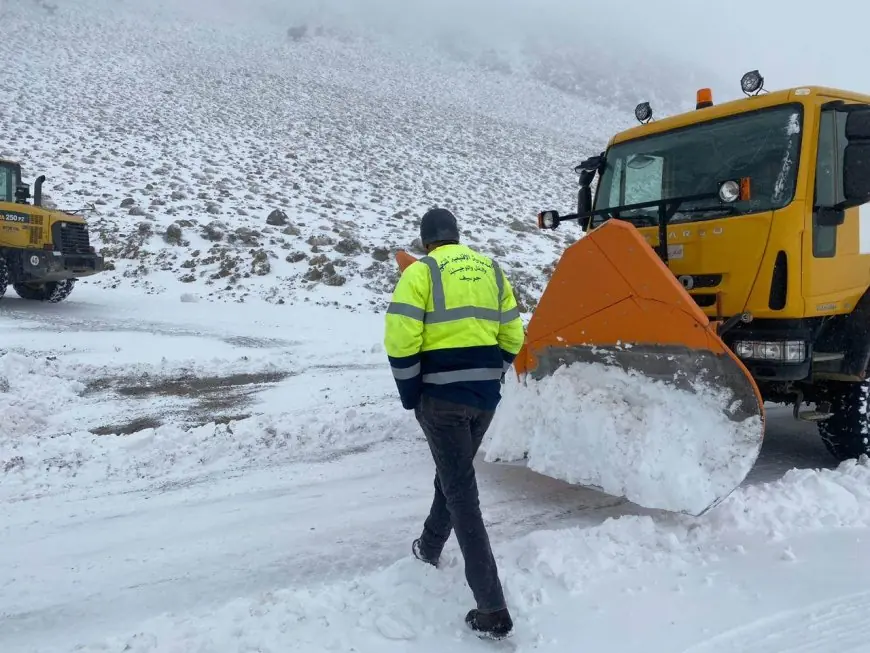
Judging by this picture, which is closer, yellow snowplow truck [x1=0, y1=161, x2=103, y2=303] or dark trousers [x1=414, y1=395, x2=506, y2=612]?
dark trousers [x1=414, y1=395, x2=506, y2=612]

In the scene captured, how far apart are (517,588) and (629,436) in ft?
3.94

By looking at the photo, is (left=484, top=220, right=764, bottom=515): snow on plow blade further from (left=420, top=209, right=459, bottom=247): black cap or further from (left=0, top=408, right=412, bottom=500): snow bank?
(left=0, top=408, right=412, bottom=500): snow bank

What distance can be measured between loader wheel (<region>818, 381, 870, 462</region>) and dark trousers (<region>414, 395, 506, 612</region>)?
9.43 feet

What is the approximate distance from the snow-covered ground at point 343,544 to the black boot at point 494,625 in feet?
0.24

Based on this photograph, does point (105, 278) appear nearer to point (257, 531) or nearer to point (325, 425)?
point (325, 425)

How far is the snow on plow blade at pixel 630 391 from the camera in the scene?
352 cm

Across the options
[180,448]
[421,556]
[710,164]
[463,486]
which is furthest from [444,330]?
[180,448]

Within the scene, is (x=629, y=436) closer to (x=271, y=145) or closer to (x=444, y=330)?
(x=444, y=330)

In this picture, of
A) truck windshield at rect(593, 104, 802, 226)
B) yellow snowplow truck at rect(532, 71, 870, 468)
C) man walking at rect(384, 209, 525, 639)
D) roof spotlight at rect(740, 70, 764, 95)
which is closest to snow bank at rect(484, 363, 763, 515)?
yellow snowplow truck at rect(532, 71, 870, 468)

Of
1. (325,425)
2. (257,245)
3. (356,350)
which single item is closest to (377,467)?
(325,425)

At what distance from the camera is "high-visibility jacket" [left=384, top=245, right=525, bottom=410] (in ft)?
8.90

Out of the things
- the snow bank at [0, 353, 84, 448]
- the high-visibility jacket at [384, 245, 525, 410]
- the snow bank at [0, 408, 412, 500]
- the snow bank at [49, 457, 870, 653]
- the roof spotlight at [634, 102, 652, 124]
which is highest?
the roof spotlight at [634, 102, 652, 124]

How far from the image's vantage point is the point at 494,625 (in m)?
2.69

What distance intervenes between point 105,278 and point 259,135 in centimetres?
1603
